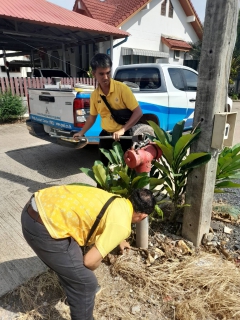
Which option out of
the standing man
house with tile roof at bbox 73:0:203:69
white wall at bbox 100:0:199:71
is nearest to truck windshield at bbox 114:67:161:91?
the standing man

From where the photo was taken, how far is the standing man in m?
2.78

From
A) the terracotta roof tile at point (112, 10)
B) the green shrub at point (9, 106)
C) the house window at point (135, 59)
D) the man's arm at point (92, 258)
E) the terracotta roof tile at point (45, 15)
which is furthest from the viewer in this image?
the house window at point (135, 59)

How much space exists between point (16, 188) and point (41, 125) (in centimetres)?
155

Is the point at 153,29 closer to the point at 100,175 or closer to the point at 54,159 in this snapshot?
the point at 54,159

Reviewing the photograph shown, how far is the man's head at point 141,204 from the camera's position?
5.65ft

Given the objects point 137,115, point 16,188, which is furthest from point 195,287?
point 16,188

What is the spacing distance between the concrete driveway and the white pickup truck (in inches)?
23.2

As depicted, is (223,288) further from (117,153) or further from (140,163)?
(117,153)

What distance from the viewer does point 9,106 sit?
341 inches

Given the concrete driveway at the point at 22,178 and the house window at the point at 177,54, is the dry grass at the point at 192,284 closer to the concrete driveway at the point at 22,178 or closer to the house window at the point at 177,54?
the concrete driveway at the point at 22,178

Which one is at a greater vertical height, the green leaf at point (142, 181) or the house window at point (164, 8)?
the house window at point (164, 8)

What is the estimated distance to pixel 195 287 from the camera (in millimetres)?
2133

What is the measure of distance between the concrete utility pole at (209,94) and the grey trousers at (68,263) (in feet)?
4.39

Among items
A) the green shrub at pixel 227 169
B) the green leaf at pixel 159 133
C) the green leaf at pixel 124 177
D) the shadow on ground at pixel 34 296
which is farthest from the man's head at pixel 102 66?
the shadow on ground at pixel 34 296
